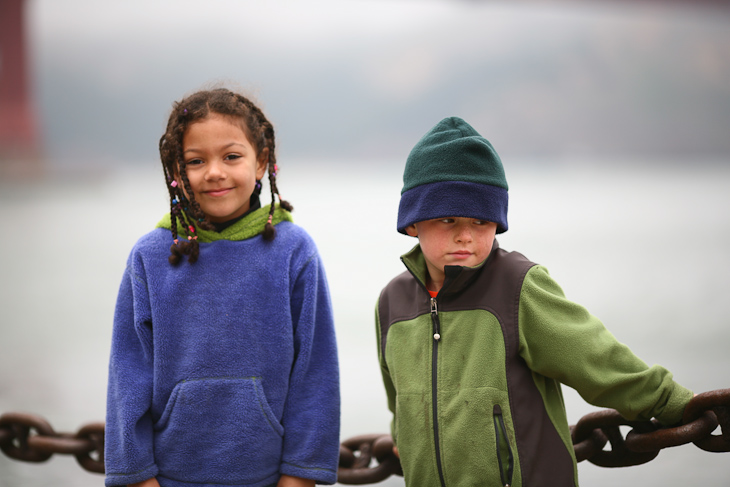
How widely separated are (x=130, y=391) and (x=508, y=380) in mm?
589

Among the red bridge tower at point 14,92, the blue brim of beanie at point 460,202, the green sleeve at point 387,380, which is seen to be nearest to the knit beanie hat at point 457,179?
the blue brim of beanie at point 460,202

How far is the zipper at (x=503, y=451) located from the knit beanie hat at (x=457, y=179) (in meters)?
0.29

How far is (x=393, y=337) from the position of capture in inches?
44.9

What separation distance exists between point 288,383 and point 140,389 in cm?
23

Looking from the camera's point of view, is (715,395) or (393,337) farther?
(393,337)

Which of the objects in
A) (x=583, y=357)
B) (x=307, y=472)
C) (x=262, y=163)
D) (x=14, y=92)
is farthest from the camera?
(x=14, y=92)

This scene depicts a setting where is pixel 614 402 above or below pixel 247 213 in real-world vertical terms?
below

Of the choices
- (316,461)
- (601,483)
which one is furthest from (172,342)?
(601,483)

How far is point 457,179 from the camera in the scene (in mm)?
1028

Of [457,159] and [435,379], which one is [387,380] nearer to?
[435,379]

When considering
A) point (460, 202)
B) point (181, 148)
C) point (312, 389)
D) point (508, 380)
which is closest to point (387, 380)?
point (312, 389)

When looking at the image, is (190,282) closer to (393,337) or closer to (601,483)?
(393,337)

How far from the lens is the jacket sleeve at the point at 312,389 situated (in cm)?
109

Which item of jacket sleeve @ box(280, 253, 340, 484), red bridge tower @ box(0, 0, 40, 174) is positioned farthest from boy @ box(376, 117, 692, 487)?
red bridge tower @ box(0, 0, 40, 174)
